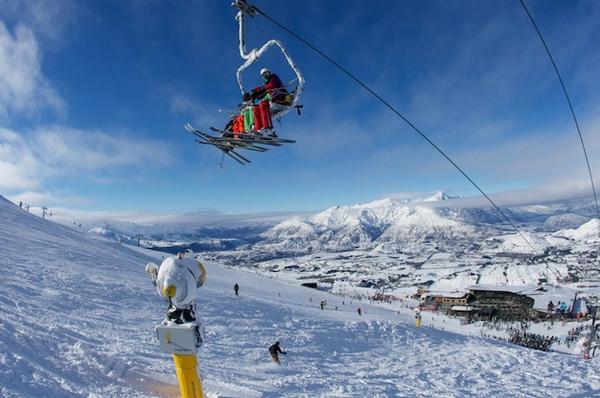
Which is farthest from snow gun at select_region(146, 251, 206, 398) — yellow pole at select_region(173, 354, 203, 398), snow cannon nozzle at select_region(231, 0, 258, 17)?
snow cannon nozzle at select_region(231, 0, 258, 17)

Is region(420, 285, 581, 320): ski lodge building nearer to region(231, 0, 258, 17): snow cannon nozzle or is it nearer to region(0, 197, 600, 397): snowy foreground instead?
region(0, 197, 600, 397): snowy foreground

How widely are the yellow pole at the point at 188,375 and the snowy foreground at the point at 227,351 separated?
1.41m

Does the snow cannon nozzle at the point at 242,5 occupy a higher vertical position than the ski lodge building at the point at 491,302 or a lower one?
higher

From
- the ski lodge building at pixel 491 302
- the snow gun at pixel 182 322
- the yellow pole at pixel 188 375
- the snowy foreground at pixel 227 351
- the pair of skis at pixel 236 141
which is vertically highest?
the pair of skis at pixel 236 141

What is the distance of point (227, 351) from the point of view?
1259 centimetres

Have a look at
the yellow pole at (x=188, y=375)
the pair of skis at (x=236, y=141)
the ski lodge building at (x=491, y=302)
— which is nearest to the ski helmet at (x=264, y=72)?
the pair of skis at (x=236, y=141)

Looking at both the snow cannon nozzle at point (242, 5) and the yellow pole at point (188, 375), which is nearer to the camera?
the yellow pole at point (188, 375)

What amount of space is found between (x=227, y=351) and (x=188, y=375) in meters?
6.95

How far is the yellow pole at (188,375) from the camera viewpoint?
6.00 metres

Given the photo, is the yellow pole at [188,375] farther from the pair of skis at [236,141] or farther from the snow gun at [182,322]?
the pair of skis at [236,141]

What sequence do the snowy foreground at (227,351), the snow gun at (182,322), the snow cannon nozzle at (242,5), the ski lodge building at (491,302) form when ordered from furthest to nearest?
the ski lodge building at (491,302), the snowy foreground at (227,351), the snow cannon nozzle at (242,5), the snow gun at (182,322)

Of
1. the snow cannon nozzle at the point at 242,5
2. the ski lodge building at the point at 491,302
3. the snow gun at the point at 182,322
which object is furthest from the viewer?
the ski lodge building at the point at 491,302

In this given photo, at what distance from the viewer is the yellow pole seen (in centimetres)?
600

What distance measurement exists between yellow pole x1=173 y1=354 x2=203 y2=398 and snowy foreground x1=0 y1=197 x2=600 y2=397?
4.63 feet
